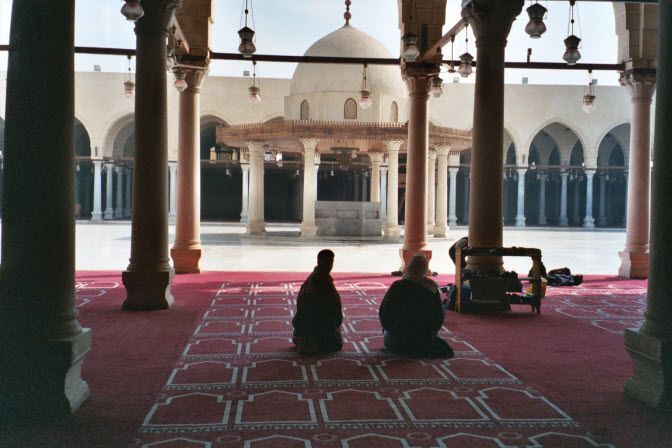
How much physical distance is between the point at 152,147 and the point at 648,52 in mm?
8284

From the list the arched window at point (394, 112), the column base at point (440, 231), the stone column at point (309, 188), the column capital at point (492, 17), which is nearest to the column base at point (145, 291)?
the column capital at point (492, 17)

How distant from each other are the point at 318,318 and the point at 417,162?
241 inches

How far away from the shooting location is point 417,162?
429 inches

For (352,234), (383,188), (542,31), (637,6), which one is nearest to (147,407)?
(542,31)

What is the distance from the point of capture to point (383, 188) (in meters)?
27.4

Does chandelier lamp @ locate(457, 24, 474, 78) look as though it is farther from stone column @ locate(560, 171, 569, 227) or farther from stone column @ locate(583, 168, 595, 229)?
stone column @ locate(560, 171, 569, 227)

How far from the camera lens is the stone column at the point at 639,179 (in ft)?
36.0

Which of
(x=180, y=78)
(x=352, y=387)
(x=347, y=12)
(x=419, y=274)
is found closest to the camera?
(x=352, y=387)

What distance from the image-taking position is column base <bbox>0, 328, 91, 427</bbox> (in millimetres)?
3582

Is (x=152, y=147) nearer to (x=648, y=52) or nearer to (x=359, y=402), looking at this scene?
(x=359, y=402)

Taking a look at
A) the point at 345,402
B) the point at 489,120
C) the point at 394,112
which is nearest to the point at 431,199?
the point at 394,112

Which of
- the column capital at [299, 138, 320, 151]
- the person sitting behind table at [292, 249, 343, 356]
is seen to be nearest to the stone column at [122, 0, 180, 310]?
the person sitting behind table at [292, 249, 343, 356]

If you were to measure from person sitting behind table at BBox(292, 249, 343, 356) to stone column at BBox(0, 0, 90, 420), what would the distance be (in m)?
1.97

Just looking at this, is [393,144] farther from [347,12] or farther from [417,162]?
[417,162]
